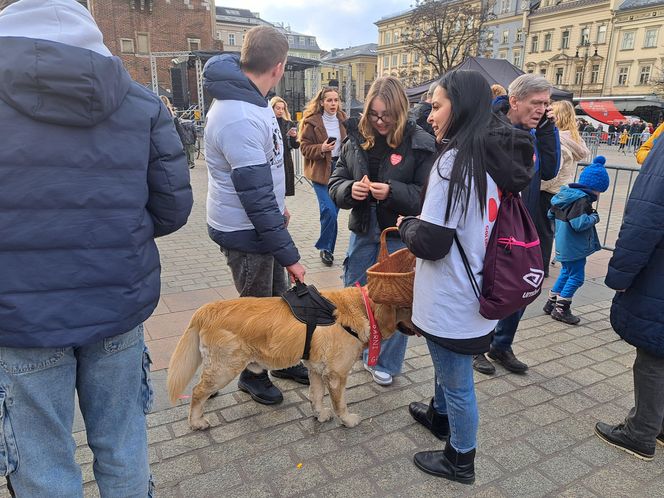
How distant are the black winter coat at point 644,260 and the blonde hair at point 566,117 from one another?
3.15m

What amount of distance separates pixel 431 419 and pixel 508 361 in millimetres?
1149

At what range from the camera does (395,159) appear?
3.22m

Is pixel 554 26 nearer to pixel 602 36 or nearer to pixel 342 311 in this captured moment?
pixel 602 36

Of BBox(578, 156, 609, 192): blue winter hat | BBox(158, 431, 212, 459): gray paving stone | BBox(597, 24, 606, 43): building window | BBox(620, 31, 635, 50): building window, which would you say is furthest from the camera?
BBox(597, 24, 606, 43): building window

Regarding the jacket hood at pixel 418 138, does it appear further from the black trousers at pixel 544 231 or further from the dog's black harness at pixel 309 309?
the black trousers at pixel 544 231

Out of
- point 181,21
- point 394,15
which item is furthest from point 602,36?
point 181,21

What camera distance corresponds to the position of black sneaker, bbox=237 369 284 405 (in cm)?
329

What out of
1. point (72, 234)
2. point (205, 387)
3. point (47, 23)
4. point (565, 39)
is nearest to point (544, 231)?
point (205, 387)

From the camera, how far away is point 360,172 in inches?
132

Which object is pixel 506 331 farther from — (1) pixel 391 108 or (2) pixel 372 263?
(1) pixel 391 108

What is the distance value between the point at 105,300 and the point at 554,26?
79902 mm

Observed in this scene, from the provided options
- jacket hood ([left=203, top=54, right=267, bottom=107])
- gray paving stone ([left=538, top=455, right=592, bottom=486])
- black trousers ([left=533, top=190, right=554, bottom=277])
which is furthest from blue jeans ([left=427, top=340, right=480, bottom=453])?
black trousers ([left=533, top=190, right=554, bottom=277])

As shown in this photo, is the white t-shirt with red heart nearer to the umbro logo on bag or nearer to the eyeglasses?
the umbro logo on bag

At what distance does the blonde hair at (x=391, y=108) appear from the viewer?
3.11m
